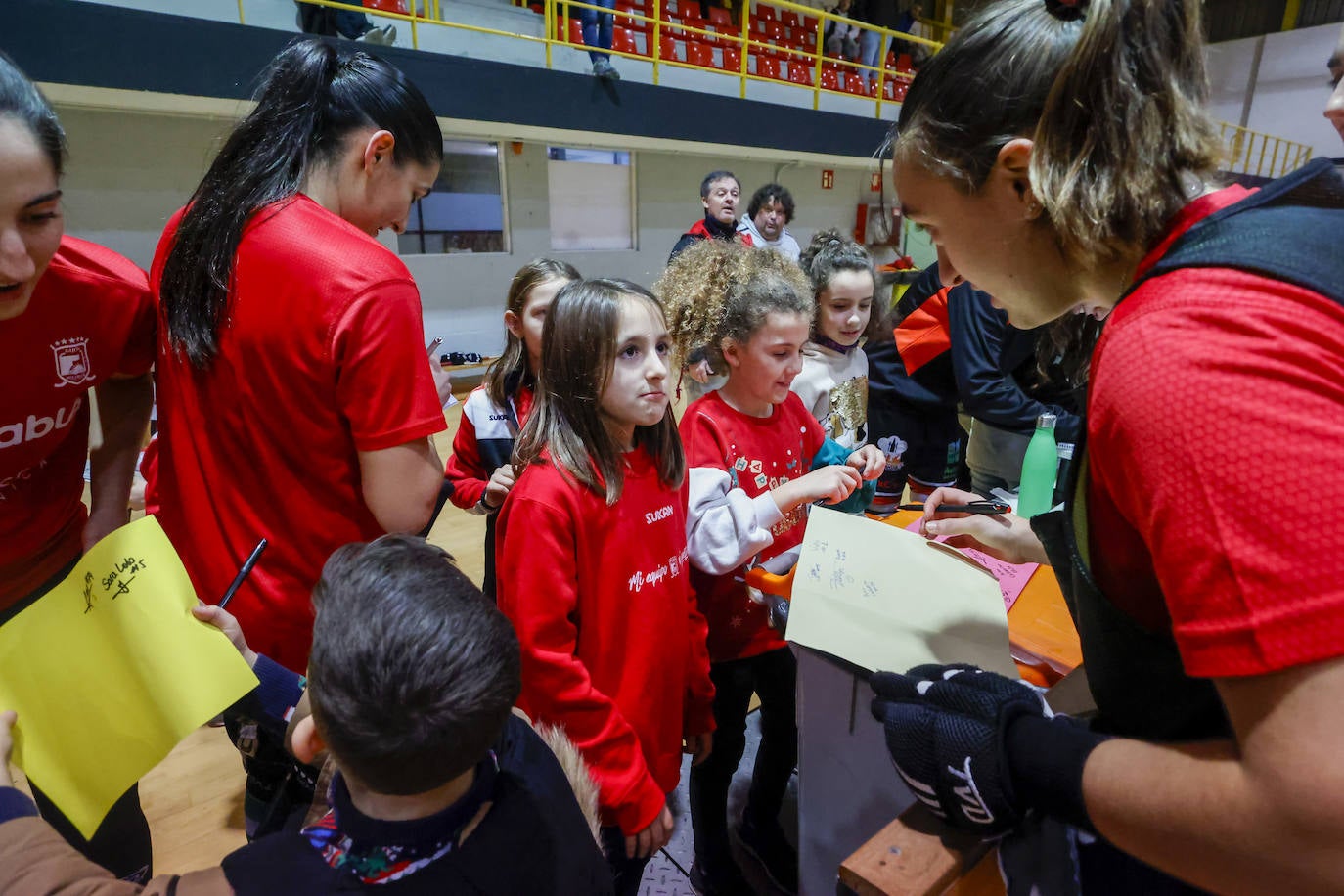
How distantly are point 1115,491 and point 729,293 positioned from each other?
4.73ft

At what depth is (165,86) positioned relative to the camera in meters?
4.12

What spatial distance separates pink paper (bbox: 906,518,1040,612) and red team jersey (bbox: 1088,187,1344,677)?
2.99ft

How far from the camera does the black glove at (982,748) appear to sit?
1.98 ft

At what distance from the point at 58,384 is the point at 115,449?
209 mm

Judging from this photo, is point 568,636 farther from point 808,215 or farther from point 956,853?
point 808,215

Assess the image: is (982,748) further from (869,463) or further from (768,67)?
(768,67)

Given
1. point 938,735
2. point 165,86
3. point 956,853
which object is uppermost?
point 165,86

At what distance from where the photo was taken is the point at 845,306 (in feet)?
7.96

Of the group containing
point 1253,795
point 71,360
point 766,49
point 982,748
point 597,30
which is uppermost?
point 766,49

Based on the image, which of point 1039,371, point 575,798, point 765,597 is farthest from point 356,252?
point 1039,371

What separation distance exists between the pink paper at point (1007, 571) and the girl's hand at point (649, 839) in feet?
2.31

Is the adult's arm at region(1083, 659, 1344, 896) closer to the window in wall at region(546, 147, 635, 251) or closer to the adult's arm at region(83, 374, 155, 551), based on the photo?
the adult's arm at region(83, 374, 155, 551)

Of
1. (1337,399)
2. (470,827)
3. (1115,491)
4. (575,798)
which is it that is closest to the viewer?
(1337,399)

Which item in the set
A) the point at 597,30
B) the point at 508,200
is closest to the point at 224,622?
the point at 508,200
